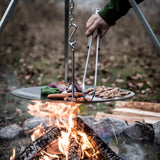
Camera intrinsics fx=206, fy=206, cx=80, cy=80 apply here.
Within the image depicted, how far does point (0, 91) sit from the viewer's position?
344 cm

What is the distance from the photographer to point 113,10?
4.59 feet

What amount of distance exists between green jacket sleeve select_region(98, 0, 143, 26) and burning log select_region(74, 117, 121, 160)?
34.2 inches

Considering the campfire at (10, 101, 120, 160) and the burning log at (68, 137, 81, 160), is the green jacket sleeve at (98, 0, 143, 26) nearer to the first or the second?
the campfire at (10, 101, 120, 160)

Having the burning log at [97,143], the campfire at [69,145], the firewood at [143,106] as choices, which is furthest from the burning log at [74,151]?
the firewood at [143,106]

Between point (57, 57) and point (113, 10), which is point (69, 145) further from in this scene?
point (57, 57)

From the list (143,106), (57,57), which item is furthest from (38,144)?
(57,57)

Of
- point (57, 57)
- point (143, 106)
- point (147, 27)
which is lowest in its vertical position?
point (143, 106)

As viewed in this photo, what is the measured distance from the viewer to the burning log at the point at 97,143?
1.56m

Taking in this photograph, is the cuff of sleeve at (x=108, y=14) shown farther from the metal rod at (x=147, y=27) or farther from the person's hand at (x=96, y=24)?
the metal rod at (x=147, y=27)

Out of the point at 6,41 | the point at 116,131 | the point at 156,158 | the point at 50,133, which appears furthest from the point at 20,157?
the point at 6,41

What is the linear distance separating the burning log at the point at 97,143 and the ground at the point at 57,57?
436 mm

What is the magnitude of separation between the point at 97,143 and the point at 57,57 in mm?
3809

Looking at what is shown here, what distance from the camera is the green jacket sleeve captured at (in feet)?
4.51

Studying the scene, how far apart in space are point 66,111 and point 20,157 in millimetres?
561
